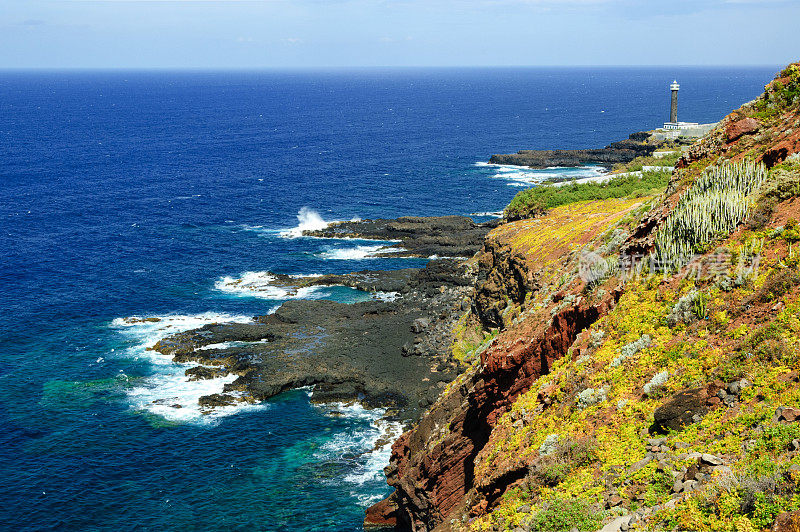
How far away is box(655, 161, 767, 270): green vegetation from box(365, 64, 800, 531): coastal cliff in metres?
0.05

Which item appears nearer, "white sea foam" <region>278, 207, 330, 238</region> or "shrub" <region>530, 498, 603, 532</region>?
"shrub" <region>530, 498, 603, 532</region>

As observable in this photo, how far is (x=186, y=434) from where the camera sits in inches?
1598

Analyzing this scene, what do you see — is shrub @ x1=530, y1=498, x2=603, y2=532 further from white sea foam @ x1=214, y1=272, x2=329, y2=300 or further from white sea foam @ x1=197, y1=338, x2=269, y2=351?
white sea foam @ x1=214, y1=272, x2=329, y2=300

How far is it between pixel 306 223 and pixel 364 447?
5452 cm

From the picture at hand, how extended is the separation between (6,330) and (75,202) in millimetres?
48914

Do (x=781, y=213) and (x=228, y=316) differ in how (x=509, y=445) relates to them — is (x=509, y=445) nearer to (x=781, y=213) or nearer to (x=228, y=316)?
(x=781, y=213)

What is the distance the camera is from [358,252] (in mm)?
Result: 76188

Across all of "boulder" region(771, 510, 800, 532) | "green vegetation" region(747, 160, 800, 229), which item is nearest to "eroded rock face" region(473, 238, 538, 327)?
"green vegetation" region(747, 160, 800, 229)

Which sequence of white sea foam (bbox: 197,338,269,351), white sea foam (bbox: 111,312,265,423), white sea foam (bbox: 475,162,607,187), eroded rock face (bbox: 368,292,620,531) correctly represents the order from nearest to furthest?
eroded rock face (bbox: 368,292,620,531) → white sea foam (bbox: 111,312,265,423) → white sea foam (bbox: 197,338,269,351) → white sea foam (bbox: 475,162,607,187)

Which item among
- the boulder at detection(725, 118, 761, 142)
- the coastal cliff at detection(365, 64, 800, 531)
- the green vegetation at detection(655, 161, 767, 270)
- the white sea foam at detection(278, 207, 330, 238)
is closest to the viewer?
the coastal cliff at detection(365, 64, 800, 531)

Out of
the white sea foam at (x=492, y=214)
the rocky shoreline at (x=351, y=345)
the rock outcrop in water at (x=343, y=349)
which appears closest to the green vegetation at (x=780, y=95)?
the rocky shoreline at (x=351, y=345)

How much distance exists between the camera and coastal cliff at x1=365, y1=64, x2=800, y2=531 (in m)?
11.8

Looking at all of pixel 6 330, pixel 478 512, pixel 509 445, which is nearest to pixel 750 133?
pixel 509 445

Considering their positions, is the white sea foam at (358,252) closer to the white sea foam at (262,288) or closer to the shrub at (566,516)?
the white sea foam at (262,288)
